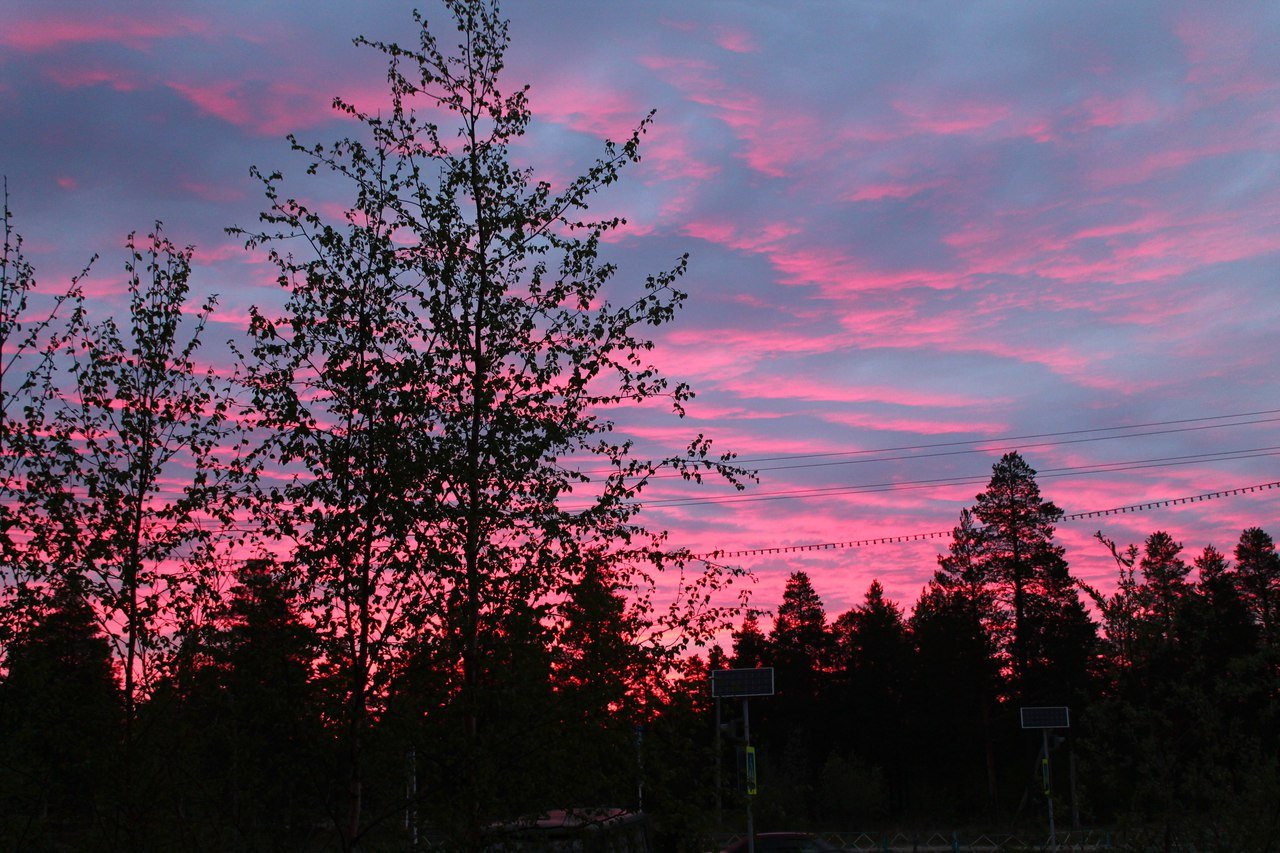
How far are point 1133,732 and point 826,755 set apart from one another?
61322mm

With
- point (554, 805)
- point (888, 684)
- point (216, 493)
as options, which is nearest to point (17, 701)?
point (216, 493)

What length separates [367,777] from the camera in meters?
8.48

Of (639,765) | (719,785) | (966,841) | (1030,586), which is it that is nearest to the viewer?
(639,765)

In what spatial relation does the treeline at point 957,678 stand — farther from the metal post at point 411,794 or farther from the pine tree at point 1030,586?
the metal post at point 411,794

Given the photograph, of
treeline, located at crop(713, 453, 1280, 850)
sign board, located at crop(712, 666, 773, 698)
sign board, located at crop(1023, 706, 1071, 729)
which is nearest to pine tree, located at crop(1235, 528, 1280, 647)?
treeline, located at crop(713, 453, 1280, 850)

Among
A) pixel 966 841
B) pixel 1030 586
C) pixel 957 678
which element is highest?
pixel 1030 586

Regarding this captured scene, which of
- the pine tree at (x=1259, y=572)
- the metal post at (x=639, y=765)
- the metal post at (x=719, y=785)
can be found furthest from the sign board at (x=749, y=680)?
the pine tree at (x=1259, y=572)

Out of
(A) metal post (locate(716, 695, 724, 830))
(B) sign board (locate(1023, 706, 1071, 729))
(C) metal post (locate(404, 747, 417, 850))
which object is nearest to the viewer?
(C) metal post (locate(404, 747, 417, 850))

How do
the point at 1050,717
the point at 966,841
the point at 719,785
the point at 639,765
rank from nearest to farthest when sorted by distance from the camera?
1. the point at 639,765
2. the point at 719,785
3. the point at 1050,717
4. the point at 966,841

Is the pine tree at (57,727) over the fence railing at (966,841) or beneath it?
over

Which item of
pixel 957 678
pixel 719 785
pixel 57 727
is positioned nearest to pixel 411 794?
pixel 719 785

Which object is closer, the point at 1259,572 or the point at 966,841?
the point at 966,841

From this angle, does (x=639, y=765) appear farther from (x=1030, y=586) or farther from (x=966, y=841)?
(x=1030, y=586)

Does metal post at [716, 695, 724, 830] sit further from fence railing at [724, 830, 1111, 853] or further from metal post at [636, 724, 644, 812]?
fence railing at [724, 830, 1111, 853]
